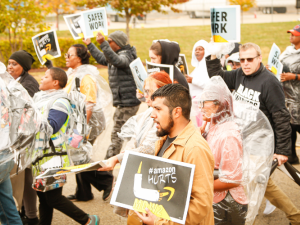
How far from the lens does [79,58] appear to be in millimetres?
4867

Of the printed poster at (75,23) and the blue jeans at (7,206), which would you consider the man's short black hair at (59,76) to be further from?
the printed poster at (75,23)

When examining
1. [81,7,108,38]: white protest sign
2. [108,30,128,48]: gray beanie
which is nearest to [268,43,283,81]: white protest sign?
[108,30,128,48]: gray beanie

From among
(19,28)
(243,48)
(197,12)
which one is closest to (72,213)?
(243,48)

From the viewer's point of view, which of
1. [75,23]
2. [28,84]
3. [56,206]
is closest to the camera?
[56,206]

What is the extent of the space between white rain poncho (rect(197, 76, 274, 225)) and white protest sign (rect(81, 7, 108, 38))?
2.97 m

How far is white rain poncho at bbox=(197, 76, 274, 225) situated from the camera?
2.67 metres

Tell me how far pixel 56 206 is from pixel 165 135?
1.81 m

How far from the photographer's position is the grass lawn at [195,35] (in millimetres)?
18773

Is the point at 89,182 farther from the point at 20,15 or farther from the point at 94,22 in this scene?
the point at 20,15

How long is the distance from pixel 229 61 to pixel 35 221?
4.07 meters

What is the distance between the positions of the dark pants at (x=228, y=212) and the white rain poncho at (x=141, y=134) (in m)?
0.73

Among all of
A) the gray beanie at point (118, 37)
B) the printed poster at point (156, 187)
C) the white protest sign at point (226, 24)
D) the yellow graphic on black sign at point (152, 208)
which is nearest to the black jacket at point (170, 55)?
the white protest sign at point (226, 24)

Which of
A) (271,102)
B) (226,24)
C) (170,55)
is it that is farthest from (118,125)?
(271,102)

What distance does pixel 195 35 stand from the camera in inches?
855
